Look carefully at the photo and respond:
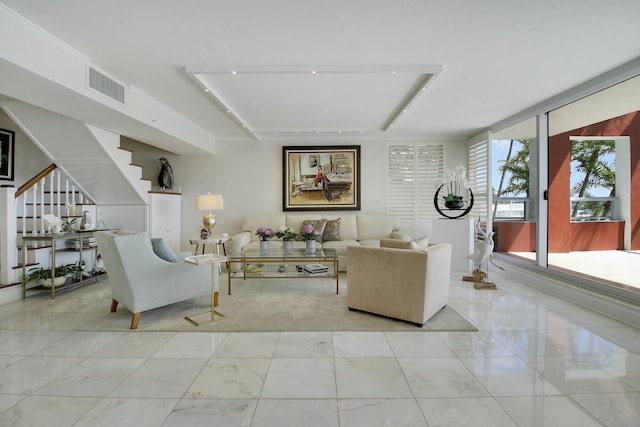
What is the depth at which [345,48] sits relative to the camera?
267 cm

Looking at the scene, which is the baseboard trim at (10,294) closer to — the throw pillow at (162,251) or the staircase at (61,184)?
the staircase at (61,184)

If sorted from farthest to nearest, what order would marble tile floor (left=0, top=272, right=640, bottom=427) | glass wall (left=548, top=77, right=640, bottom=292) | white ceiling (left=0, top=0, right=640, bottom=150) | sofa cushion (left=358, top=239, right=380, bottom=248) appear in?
sofa cushion (left=358, top=239, right=380, bottom=248)
glass wall (left=548, top=77, right=640, bottom=292)
white ceiling (left=0, top=0, right=640, bottom=150)
marble tile floor (left=0, top=272, right=640, bottom=427)

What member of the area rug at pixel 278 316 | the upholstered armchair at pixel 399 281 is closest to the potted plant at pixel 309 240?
the area rug at pixel 278 316

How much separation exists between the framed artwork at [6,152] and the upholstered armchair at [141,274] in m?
3.30

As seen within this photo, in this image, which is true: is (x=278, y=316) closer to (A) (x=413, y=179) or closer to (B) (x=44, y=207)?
(B) (x=44, y=207)

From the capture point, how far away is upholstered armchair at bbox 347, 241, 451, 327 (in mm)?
2775

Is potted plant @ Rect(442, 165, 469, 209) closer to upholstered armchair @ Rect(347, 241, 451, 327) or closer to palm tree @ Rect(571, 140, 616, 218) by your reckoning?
upholstered armchair @ Rect(347, 241, 451, 327)

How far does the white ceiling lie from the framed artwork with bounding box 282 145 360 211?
1.71m

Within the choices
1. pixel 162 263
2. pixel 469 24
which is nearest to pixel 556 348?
pixel 469 24

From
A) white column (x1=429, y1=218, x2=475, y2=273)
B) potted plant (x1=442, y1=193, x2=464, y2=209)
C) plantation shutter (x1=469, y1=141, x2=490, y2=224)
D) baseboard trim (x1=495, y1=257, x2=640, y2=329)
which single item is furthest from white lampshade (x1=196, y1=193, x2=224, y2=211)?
baseboard trim (x1=495, y1=257, x2=640, y2=329)

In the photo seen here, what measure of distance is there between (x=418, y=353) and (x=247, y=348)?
1339mm

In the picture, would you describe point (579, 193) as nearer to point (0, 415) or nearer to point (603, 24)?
point (603, 24)

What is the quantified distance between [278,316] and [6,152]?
203 inches

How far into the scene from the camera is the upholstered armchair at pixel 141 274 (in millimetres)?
2723
